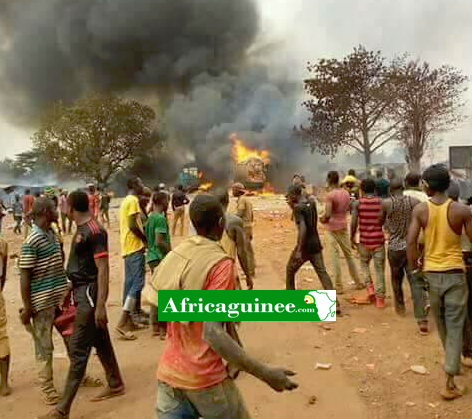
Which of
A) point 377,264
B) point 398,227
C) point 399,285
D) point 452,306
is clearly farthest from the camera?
point 377,264

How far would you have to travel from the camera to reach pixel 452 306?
11.6ft

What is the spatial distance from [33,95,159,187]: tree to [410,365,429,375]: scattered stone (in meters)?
32.1

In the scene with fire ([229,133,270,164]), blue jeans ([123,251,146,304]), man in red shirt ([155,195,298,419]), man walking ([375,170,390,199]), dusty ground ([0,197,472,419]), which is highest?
fire ([229,133,270,164])

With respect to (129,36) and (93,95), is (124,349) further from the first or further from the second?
(129,36)

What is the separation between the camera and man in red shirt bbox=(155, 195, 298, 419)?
1923 millimetres

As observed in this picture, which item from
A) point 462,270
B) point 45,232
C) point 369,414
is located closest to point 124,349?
point 45,232

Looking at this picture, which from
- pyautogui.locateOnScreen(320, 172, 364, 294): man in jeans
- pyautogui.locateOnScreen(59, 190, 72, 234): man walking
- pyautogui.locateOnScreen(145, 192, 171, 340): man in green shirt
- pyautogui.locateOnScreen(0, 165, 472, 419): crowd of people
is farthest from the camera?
pyautogui.locateOnScreen(59, 190, 72, 234): man walking

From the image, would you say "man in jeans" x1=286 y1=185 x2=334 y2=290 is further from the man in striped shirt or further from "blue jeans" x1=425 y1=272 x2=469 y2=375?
the man in striped shirt

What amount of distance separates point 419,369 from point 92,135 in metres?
32.4

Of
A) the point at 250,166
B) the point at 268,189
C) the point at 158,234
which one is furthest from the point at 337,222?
the point at 250,166

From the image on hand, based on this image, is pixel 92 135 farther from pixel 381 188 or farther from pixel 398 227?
pixel 398 227

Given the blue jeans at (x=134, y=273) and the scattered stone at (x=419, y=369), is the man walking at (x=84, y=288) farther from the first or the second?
the scattered stone at (x=419, y=369)

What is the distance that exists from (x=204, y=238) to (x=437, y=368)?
9.92 ft
